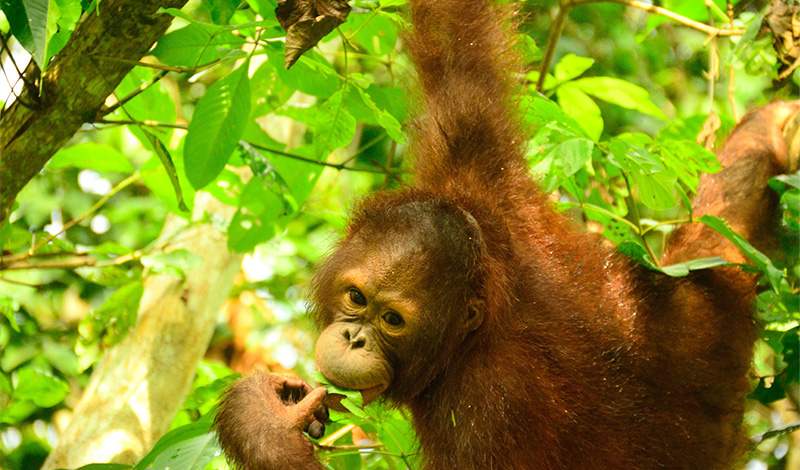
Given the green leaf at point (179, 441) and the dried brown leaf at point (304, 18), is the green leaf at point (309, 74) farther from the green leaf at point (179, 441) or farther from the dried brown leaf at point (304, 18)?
the green leaf at point (179, 441)

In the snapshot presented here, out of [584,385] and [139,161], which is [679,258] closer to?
[584,385]

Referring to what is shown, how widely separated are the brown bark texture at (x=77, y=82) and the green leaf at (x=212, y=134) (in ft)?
1.18

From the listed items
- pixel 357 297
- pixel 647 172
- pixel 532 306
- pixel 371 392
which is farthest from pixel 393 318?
pixel 647 172

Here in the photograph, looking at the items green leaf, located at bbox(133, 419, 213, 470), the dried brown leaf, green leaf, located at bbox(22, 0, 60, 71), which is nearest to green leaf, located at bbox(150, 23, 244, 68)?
the dried brown leaf

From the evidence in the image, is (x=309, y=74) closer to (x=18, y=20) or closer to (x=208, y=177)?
(x=208, y=177)

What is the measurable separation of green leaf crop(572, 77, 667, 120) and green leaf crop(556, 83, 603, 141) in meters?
0.04

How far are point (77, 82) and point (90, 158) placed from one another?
1.26m

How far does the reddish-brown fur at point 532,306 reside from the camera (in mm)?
2668

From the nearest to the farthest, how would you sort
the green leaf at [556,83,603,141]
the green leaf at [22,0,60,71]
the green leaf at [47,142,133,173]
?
the green leaf at [22,0,60,71], the green leaf at [556,83,603,141], the green leaf at [47,142,133,173]

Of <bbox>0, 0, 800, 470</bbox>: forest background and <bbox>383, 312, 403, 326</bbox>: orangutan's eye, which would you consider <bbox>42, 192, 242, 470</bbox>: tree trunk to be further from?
<bbox>383, 312, 403, 326</bbox>: orangutan's eye

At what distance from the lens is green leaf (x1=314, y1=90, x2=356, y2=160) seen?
282cm

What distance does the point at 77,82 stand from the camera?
2367mm

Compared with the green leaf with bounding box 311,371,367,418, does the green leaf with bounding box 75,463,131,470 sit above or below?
below

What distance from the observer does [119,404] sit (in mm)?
3594
